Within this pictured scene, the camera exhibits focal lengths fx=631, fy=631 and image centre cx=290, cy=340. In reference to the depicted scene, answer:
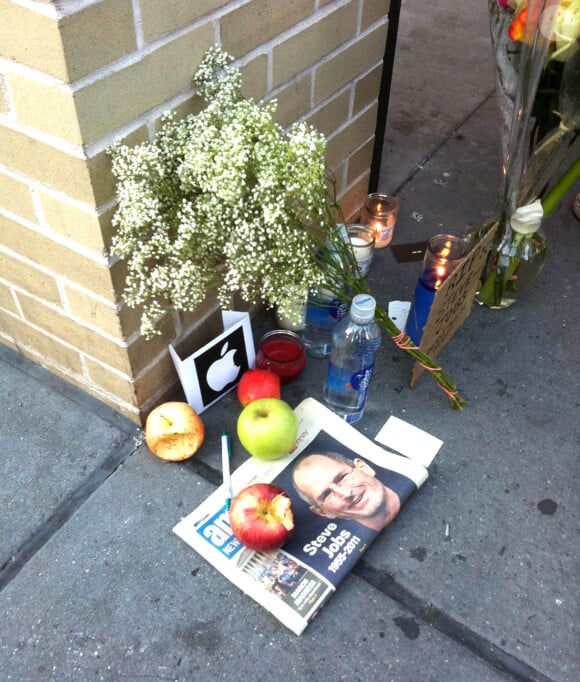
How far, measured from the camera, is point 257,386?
4.79 ft

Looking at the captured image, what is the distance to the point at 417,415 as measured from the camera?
4.99 feet

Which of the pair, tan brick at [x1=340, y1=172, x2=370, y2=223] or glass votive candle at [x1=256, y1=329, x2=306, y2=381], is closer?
glass votive candle at [x1=256, y1=329, x2=306, y2=381]

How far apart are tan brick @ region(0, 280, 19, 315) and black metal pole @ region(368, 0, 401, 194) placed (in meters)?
1.16

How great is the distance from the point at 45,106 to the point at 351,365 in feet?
2.62

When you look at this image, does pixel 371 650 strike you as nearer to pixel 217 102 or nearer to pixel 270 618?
pixel 270 618

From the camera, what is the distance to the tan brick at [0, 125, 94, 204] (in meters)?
1.04

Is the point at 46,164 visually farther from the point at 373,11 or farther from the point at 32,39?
the point at 373,11

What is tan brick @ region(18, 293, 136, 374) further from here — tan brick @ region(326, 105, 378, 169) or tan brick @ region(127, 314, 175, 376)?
tan brick @ region(326, 105, 378, 169)

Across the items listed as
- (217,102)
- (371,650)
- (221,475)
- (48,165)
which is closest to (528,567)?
(371,650)

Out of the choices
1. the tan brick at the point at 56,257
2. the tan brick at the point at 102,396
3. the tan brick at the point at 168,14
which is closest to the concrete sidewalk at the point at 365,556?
the tan brick at the point at 102,396

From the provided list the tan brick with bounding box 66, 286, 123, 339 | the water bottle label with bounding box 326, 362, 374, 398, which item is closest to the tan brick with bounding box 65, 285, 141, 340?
the tan brick with bounding box 66, 286, 123, 339

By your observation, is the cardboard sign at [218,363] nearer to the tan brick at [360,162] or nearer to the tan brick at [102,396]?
the tan brick at [102,396]

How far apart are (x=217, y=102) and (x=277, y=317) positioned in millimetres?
678

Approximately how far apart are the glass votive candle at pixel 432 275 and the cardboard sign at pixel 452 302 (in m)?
0.05
